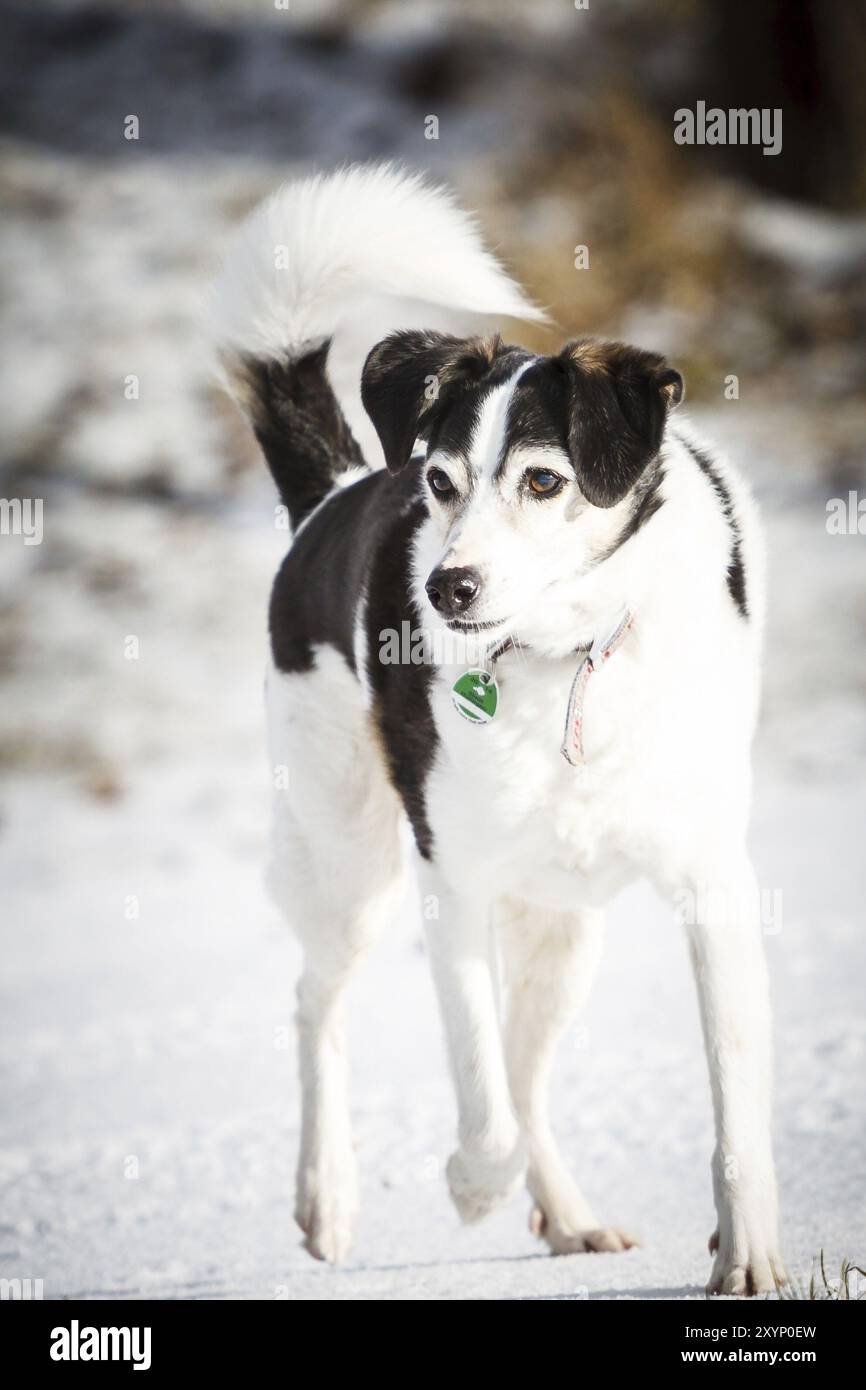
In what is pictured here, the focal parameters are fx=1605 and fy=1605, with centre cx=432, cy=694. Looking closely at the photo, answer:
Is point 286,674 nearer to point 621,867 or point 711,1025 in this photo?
point 621,867

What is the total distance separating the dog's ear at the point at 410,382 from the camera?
2.84m

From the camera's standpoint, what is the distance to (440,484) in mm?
2730

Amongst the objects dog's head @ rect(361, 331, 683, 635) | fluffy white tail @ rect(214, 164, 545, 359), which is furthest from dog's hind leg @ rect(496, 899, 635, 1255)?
fluffy white tail @ rect(214, 164, 545, 359)

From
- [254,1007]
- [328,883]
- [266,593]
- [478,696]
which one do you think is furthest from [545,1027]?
[266,593]

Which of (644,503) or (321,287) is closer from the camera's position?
(644,503)

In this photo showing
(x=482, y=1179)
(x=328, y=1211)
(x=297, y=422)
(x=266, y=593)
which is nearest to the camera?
(x=482, y=1179)

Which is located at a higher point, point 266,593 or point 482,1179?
point 266,593

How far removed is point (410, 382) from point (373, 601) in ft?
1.42

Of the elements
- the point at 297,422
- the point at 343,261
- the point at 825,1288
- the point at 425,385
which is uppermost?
the point at 343,261

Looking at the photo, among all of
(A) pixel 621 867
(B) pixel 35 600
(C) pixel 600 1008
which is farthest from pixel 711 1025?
(B) pixel 35 600

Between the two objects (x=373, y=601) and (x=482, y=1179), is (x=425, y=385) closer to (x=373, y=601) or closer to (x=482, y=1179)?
(x=373, y=601)

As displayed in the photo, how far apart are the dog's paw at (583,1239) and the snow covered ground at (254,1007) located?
4cm

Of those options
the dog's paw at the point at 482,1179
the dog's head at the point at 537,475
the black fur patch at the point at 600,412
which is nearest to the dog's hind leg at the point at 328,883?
the dog's paw at the point at 482,1179

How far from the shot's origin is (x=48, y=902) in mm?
6574
